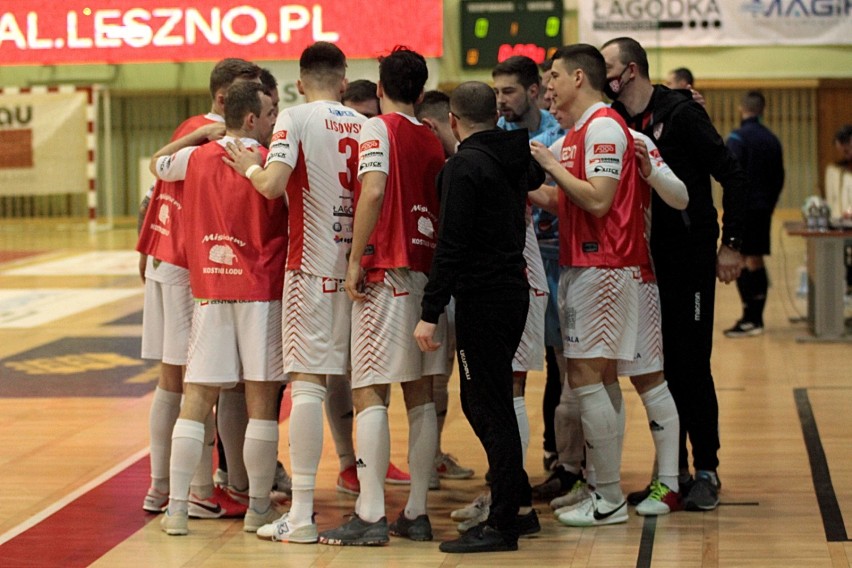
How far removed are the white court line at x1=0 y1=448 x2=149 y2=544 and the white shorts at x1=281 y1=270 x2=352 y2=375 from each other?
4.20 ft

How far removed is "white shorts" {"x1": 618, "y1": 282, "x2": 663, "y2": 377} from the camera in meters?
5.20

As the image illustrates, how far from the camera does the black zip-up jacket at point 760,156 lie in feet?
34.7

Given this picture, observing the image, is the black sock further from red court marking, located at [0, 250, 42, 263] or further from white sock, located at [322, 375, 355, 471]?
red court marking, located at [0, 250, 42, 263]

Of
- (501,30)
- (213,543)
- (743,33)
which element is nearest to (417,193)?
(213,543)

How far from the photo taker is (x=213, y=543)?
4906mm

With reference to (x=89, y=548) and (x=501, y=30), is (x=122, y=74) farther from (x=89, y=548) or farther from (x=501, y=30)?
(x=89, y=548)

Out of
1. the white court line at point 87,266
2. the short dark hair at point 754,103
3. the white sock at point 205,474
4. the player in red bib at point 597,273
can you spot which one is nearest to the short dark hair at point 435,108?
the player in red bib at point 597,273

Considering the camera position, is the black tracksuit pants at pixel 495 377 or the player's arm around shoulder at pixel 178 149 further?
the player's arm around shoulder at pixel 178 149

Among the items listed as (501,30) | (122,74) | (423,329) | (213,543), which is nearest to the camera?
Result: (423,329)

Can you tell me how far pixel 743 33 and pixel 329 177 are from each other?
52.1 feet

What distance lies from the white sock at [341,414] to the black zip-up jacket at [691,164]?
1.53 metres

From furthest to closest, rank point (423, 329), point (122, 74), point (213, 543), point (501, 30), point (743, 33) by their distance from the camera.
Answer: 1. point (122, 74)
2. point (743, 33)
3. point (501, 30)
4. point (213, 543)
5. point (423, 329)

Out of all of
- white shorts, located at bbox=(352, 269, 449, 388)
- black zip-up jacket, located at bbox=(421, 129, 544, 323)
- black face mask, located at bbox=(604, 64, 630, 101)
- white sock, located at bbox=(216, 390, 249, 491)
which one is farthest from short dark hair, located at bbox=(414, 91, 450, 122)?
white sock, located at bbox=(216, 390, 249, 491)

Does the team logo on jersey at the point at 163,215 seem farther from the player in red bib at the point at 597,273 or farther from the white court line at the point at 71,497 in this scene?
the player in red bib at the point at 597,273
